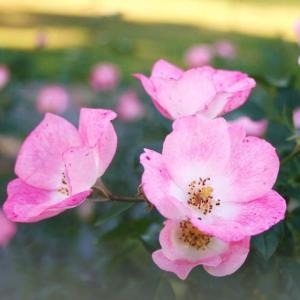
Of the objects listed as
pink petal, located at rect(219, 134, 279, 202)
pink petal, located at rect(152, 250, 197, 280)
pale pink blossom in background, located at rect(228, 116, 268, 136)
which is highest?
pink petal, located at rect(219, 134, 279, 202)

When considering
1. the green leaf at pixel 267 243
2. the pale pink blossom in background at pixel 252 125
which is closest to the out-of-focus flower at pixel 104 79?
the pale pink blossom in background at pixel 252 125

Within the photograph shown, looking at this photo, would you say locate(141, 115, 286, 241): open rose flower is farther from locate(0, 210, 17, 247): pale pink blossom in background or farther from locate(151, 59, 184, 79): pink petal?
locate(0, 210, 17, 247): pale pink blossom in background

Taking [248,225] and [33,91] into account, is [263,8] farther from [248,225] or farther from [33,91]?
[248,225]

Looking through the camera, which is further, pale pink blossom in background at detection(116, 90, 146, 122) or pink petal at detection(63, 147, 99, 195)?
pale pink blossom in background at detection(116, 90, 146, 122)

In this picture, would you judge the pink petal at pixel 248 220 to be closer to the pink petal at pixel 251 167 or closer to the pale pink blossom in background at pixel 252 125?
the pink petal at pixel 251 167

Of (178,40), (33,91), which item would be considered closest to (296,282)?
(33,91)

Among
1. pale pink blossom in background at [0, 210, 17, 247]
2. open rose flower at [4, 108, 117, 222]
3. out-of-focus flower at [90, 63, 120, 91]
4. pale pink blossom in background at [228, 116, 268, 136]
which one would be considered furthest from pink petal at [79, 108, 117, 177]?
out-of-focus flower at [90, 63, 120, 91]

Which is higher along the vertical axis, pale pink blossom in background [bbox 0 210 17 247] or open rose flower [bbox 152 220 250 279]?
open rose flower [bbox 152 220 250 279]

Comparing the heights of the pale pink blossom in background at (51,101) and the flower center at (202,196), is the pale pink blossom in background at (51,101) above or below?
below
